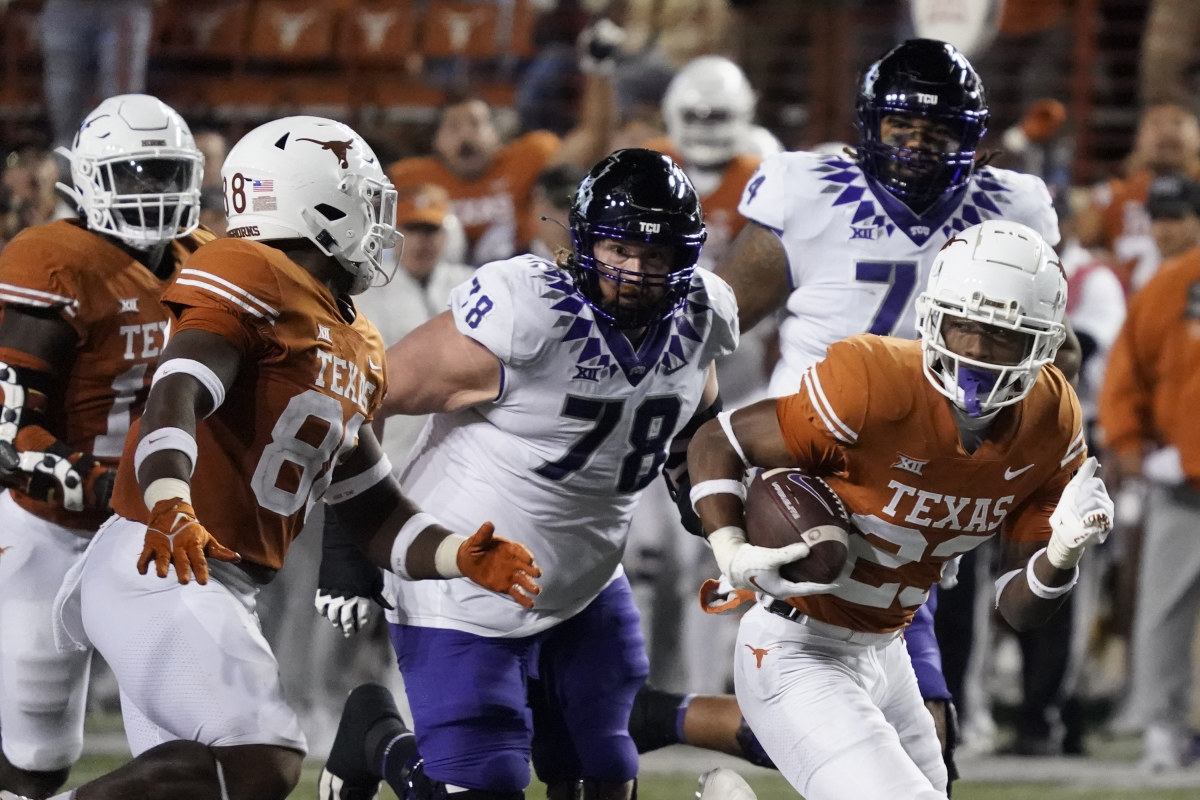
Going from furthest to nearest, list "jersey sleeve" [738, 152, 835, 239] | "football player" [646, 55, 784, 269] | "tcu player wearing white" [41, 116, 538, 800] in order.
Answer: "football player" [646, 55, 784, 269]
"jersey sleeve" [738, 152, 835, 239]
"tcu player wearing white" [41, 116, 538, 800]

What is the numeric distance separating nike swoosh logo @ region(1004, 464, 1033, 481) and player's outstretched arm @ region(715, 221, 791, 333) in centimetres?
106

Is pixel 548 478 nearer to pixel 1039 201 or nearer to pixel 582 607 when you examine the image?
pixel 582 607

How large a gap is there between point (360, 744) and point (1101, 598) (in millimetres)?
4676

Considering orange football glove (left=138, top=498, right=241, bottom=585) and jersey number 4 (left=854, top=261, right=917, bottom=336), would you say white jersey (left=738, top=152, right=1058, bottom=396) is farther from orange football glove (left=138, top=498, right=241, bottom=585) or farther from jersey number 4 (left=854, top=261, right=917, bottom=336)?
orange football glove (left=138, top=498, right=241, bottom=585)

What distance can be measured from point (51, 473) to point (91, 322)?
35 cm

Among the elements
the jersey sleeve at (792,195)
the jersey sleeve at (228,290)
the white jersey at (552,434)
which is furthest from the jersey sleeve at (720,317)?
the jersey sleeve at (228,290)

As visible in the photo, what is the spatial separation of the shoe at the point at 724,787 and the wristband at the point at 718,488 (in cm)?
62

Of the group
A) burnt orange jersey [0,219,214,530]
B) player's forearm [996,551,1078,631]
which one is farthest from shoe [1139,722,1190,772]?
burnt orange jersey [0,219,214,530]

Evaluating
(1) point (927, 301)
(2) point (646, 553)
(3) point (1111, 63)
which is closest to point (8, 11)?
(2) point (646, 553)

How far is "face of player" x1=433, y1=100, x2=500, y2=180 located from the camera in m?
7.45

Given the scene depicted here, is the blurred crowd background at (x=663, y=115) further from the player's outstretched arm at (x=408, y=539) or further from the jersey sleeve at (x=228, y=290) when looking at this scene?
the jersey sleeve at (x=228, y=290)

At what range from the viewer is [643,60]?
27.7 ft

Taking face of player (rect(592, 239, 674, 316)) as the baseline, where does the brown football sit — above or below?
below

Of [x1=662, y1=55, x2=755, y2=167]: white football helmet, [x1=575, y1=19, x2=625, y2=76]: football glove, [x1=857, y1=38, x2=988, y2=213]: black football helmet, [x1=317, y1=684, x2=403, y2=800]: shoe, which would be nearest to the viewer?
[x1=317, y1=684, x2=403, y2=800]: shoe
